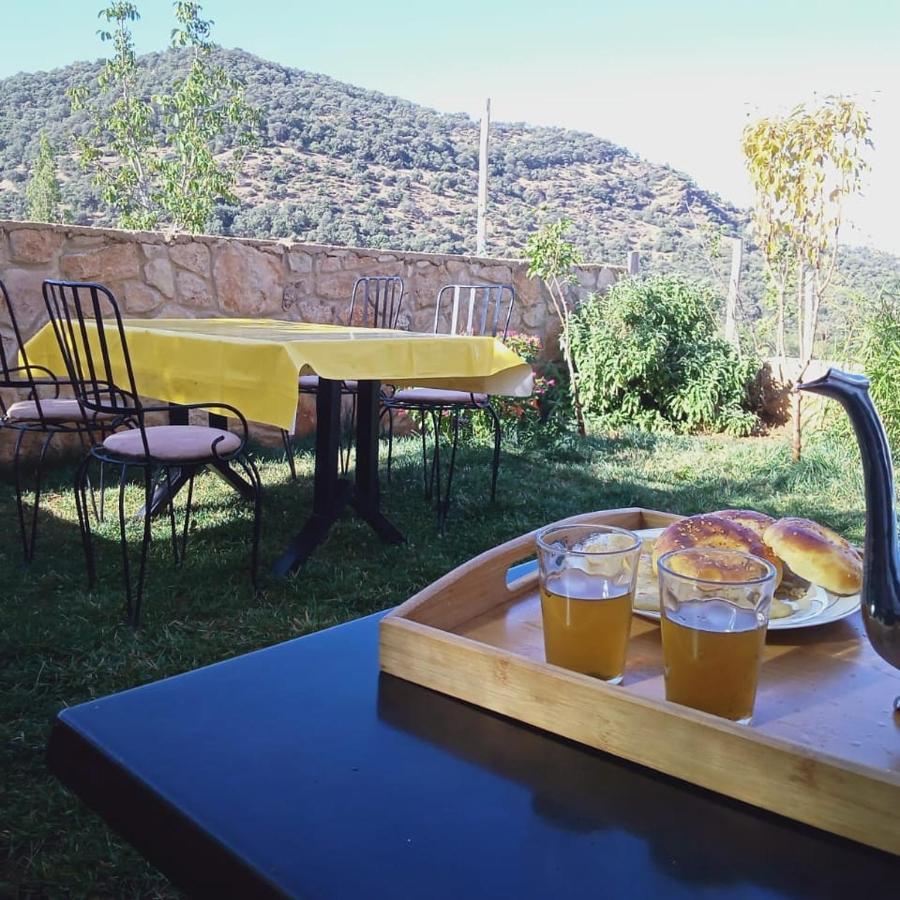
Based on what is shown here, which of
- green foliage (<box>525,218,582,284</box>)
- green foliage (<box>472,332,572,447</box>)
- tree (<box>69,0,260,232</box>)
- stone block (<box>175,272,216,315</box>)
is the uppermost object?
tree (<box>69,0,260,232</box>)

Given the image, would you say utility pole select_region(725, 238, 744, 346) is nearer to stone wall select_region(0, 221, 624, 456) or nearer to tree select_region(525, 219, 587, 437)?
tree select_region(525, 219, 587, 437)

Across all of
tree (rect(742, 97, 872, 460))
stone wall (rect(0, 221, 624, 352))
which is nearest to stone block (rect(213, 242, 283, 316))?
stone wall (rect(0, 221, 624, 352))

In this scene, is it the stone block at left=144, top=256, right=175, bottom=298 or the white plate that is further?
the stone block at left=144, top=256, right=175, bottom=298

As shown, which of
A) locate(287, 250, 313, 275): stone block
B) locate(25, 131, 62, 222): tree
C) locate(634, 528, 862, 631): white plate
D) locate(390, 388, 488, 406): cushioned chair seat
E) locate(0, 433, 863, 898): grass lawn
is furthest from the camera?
Answer: locate(25, 131, 62, 222): tree

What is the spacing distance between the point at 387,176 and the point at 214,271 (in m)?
13.8

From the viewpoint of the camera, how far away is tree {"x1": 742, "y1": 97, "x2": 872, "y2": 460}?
464 centimetres

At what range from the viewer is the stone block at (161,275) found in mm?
4359

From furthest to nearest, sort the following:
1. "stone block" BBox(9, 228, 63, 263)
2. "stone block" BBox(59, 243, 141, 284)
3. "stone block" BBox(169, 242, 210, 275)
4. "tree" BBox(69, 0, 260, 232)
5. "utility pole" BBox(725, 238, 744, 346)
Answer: "tree" BBox(69, 0, 260, 232), "utility pole" BBox(725, 238, 744, 346), "stone block" BBox(169, 242, 210, 275), "stone block" BBox(59, 243, 141, 284), "stone block" BBox(9, 228, 63, 263)

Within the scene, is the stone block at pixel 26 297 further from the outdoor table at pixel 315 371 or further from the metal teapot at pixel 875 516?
the metal teapot at pixel 875 516

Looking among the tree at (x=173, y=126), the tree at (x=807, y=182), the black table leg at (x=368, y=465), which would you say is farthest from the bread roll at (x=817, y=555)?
the tree at (x=173, y=126)

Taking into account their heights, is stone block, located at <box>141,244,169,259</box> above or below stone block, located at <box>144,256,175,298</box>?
above

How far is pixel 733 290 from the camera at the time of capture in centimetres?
646

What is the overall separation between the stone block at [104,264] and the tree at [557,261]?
2.45 metres

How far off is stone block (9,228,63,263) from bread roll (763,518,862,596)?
387 centimetres
